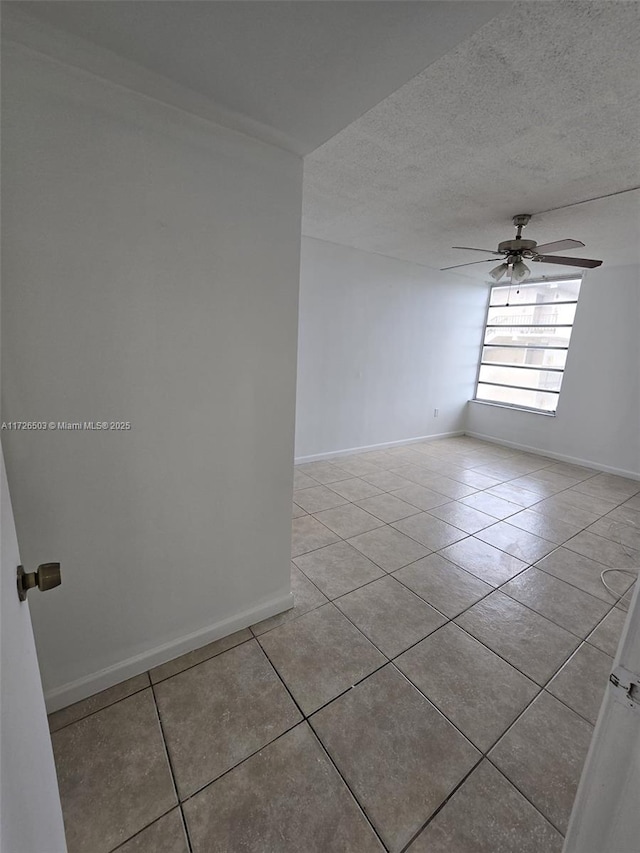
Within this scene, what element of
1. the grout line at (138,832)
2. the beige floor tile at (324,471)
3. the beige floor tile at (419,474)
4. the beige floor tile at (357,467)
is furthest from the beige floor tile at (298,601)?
the beige floor tile at (419,474)

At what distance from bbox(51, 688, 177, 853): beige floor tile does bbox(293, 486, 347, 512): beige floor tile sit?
6.55 feet

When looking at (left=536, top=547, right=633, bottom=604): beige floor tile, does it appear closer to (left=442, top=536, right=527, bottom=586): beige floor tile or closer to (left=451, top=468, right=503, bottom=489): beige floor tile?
(left=442, top=536, right=527, bottom=586): beige floor tile

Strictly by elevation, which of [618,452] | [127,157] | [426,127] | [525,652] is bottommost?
[525,652]

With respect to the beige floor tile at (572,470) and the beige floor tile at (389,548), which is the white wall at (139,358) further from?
the beige floor tile at (572,470)

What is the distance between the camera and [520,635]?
6.27 feet

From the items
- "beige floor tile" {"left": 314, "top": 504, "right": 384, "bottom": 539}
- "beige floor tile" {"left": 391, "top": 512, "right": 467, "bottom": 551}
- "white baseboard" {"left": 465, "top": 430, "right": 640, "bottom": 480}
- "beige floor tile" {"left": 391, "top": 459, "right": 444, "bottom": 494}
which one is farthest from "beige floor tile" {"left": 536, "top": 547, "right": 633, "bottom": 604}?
"white baseboard" {"left": 465, "top": 430, "right": 640, "bottom": 480}

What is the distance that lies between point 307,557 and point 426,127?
267 cm

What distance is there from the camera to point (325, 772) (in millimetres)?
1250

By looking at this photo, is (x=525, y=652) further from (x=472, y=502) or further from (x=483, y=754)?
(x=472, y=502)

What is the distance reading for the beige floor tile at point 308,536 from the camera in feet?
8.58

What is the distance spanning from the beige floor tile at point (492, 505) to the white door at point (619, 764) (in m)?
2.74

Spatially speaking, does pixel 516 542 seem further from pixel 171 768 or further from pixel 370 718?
pixel 171 768

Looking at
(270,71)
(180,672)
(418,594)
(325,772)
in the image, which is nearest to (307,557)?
(418,594)

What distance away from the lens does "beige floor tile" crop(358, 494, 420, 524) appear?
3190 mm
